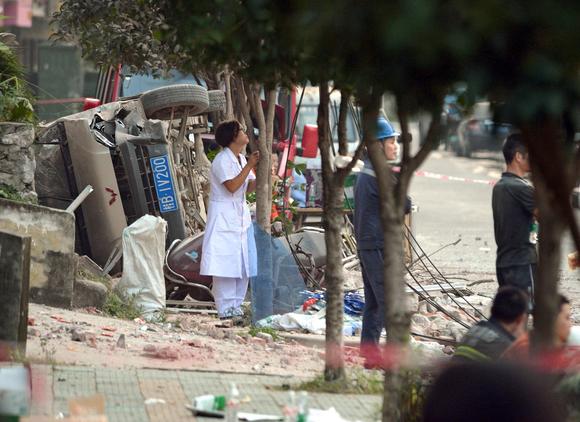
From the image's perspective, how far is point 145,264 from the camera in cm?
1094

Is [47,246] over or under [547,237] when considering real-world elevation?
under

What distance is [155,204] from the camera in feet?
41.5

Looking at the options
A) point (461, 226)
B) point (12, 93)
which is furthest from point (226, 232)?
point (461, 226)

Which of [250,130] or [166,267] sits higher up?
[250,130]

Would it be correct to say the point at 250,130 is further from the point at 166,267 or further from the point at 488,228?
the point at 488,228

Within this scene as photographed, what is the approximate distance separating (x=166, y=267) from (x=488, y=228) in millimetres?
11733

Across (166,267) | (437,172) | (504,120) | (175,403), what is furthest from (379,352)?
(437,172)

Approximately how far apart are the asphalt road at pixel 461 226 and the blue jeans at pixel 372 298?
1.31 m

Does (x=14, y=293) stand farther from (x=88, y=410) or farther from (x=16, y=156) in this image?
(x=16, y=156)

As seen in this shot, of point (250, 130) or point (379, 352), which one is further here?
point (250, 130)

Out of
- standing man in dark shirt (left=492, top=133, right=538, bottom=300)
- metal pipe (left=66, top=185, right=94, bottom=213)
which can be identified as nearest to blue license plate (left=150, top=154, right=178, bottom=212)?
metal pipe (left=66, top=185, right=94, bottom=213)

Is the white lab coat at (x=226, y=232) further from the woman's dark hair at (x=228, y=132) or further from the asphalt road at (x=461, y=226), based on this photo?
the asphalt road at (x=461, y=226)

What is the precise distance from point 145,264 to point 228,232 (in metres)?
0.79

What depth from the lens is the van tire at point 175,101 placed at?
43.9ft
